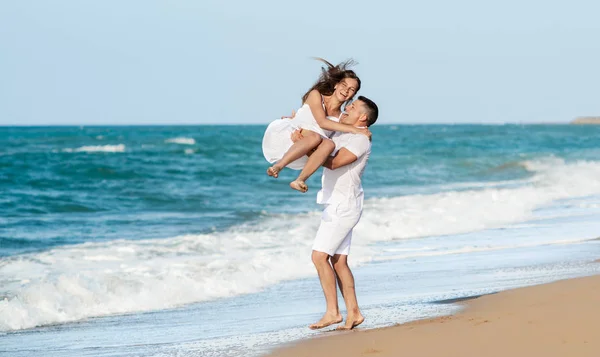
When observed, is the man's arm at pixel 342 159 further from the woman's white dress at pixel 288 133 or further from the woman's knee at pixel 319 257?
the woman's knee at pixel 319 257

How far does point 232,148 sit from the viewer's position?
43.7 meters

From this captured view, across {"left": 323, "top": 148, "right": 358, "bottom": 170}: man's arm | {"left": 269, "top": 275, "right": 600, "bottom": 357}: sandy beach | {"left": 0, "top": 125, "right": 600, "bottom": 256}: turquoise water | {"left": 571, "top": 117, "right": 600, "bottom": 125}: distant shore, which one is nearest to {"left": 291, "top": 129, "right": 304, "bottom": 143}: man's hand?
{"left": 323, "top": 148, "right": 358, "bottom": 170}: man's arm

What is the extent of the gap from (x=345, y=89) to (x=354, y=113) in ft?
0.60

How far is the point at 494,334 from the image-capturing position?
5074mm

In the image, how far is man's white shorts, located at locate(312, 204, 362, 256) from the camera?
6.05 meters

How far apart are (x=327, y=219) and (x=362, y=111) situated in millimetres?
806

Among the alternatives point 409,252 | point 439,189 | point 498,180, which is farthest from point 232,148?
point 409,252

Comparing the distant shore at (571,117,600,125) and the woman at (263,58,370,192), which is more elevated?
the distant shore at (571,117,600,125)

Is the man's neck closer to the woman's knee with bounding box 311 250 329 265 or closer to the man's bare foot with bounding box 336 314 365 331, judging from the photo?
the woman's knee with bounding box 311 250 329 265

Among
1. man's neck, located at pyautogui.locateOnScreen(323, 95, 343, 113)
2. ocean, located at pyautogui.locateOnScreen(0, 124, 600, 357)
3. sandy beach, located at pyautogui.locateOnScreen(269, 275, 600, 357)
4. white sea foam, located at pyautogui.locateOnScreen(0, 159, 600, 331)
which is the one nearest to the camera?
sandy beach, located at pyautogui.locateOnScreen(269, 275, 600, 357)

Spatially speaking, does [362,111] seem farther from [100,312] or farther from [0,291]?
[0,291]

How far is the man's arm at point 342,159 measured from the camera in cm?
597

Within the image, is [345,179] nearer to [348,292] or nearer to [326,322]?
[348,292]

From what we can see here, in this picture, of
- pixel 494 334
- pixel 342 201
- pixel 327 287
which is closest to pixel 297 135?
pixel 342 201
